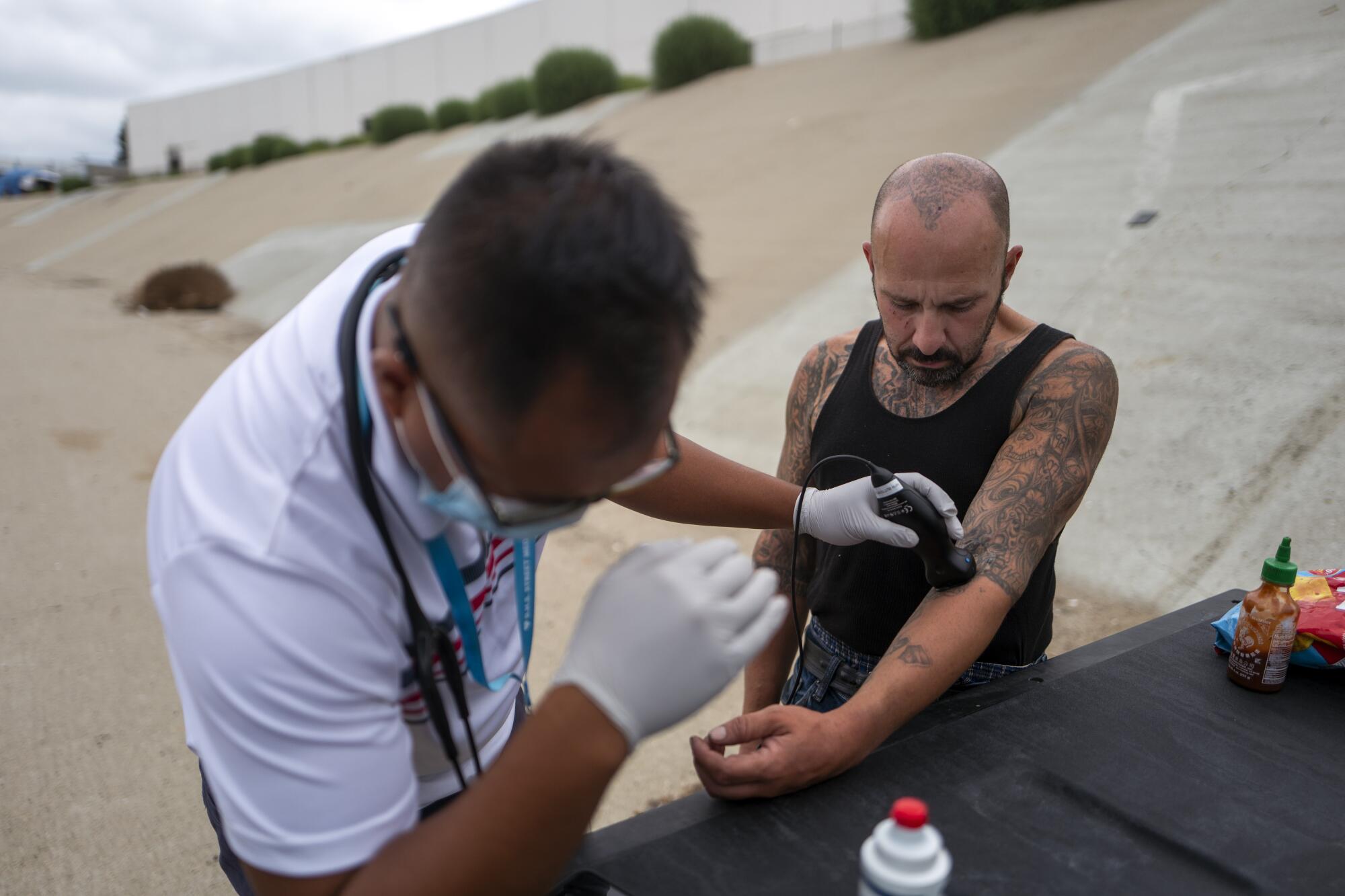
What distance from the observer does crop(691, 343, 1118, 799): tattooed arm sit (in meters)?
1.45

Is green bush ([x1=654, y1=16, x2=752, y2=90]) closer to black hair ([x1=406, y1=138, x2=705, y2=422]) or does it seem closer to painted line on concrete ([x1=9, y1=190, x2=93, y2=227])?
black hair ([x1=406, y1=138, x2=705, y2=422])

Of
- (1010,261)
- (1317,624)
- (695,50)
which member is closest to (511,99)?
(695,50)

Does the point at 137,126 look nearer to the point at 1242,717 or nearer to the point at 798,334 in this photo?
the point at 798,334

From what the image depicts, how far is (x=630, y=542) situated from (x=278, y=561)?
3.77 m

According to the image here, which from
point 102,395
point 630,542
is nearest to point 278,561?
point 630,542

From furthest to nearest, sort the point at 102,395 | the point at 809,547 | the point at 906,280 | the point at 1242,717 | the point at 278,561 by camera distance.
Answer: the point at 102,395 < the point at 809,547 < the point at 906,280 < the point at 1242,717 < the point at 278,561

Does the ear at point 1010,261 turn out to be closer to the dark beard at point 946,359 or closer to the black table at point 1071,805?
the dark beard at point 946,359

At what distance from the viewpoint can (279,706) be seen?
922mm

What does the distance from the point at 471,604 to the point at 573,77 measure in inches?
900

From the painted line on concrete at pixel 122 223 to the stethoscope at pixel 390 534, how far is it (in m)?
23.2

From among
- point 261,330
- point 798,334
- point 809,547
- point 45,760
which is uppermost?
point 809,547

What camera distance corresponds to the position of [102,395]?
7.68 m

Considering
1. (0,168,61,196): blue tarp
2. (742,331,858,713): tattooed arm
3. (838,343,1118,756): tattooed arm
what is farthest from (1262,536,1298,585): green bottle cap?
(0,168,61,196): blue tarp

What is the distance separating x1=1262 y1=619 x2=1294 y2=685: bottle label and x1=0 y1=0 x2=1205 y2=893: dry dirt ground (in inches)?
53.8
